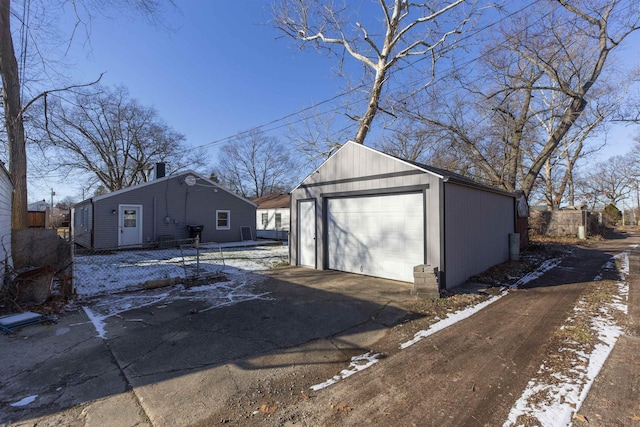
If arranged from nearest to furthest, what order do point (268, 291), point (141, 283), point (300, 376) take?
point (300, 376), point (268, 291), point (141, 283)

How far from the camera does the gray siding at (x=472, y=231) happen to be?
7098mm

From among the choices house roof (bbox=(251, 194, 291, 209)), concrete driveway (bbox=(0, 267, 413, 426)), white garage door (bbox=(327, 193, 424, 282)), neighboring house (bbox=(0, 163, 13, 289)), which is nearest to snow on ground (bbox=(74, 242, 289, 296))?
neighboring house (bbox=(0, 163, 13, 289))

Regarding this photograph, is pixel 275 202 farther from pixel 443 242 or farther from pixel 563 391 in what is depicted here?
pixel 563 391

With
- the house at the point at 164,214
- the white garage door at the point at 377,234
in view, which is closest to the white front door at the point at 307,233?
the white garage door at the point at 377,234

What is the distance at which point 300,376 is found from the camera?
3.25m

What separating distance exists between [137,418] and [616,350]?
5238 millimetres

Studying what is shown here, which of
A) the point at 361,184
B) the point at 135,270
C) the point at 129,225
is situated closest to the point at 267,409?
the point at 361,184

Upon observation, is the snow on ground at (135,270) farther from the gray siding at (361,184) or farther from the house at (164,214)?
the house at (164,214)

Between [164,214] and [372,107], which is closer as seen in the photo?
[372,107]

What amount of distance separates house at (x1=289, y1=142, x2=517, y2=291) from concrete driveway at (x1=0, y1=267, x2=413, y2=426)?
4.89 ft

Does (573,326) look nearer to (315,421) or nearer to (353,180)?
(315,421)

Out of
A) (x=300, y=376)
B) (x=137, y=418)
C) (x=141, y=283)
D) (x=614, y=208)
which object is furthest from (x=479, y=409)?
(x=614, y=208)

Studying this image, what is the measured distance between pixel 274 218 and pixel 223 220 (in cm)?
565

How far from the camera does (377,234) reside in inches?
323
